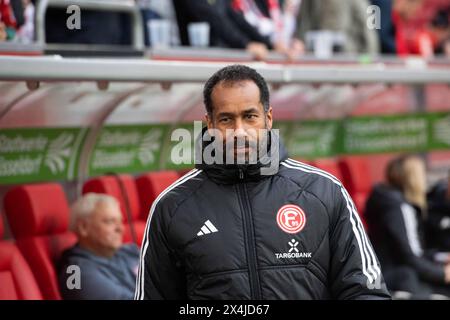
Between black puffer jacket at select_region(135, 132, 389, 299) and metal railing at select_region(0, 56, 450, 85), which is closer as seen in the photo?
black puffer jacket at select_region(135, 132, 389, 299)

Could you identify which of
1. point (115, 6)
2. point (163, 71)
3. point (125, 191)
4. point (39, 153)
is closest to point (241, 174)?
point (163, 71)

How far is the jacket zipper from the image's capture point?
322 cm

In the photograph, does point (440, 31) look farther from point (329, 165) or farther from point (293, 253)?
point (293, 253)

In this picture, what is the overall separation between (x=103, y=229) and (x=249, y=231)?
2.42m

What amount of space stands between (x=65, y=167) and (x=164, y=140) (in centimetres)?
92

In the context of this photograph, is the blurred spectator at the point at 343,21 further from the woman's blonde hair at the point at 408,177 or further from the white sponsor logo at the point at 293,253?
the white sponsor logo at the point at 293,253

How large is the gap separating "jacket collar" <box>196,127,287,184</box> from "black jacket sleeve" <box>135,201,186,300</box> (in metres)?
0.18

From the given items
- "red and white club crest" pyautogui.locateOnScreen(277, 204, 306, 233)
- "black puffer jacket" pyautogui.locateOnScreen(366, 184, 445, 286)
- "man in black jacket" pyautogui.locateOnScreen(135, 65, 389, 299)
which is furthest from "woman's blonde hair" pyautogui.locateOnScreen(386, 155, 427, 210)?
"red and white club crest" pyautogui.locateOnScreen(277, 204, 306, 233)

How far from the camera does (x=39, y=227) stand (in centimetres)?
547

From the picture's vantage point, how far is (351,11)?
8680 millimetres

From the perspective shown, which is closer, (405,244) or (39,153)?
(39,153)

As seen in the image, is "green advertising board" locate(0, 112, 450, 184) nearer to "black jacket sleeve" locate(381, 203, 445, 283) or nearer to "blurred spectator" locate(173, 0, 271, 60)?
"blurred spectator" locate(173, 0, 271, 60)

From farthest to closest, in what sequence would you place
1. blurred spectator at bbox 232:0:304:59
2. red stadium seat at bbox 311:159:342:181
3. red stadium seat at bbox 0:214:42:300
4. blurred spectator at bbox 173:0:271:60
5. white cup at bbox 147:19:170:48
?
red stadium seat at bbox 311:159:342:181 < blurred spectator at bbox 232:0:304:59 < blurred spectator at bbox 173:0:271:60 < white cup at bbox 147:19:170:48 < red stadium seat at bbox 0:214:42:300

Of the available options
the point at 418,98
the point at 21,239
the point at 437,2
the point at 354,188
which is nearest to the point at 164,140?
the point at 21,239
